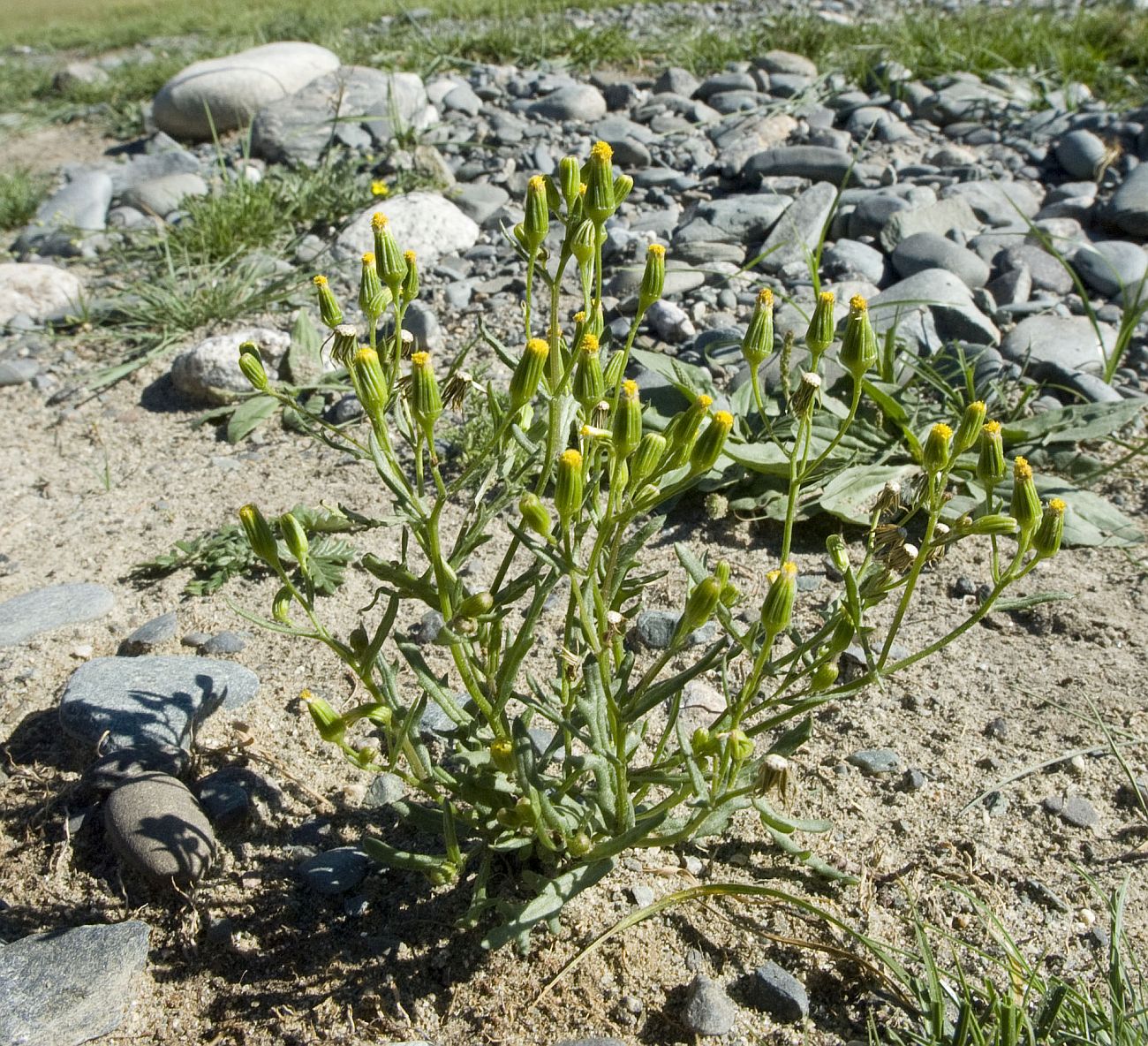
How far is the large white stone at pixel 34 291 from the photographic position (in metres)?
4.58

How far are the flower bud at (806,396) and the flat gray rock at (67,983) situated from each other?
1.58m

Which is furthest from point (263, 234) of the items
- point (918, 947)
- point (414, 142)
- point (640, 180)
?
point (918, 947)

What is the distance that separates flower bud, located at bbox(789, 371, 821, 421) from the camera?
1.74 metres

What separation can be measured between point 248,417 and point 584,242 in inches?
95.7

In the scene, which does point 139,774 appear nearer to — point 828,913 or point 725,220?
point 828,913

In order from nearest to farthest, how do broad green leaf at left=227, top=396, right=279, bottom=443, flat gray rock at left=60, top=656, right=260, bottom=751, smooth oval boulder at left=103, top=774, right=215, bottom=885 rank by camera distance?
smooth oval boulder at left=103, top=774, right=215, bottom=885
flat gray rock at left=60, top=656, right=260, bottom=751
broad green leaf at left=227, top=396, right=279, bottom=443

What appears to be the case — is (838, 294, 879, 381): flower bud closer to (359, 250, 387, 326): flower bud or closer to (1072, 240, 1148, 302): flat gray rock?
(359, 250, 387, 326): flower bud

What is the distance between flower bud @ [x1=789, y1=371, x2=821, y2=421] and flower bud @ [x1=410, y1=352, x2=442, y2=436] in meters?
0.58

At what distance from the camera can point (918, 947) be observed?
6.85 feet

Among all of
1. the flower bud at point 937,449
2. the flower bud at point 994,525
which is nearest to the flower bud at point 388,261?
the flower bud at point 937,449

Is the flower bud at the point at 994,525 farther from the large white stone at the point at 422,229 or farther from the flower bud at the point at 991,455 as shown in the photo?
the large white stone at the point at 422,229

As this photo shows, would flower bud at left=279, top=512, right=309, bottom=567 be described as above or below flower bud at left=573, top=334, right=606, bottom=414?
below

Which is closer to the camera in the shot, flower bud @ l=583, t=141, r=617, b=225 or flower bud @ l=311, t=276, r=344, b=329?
flower bud @ l=583, t=141, r=617, b=225

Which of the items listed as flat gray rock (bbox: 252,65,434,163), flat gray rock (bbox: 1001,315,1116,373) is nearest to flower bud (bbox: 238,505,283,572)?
flat gray rock (bbox: 1001,315,1116,373)
